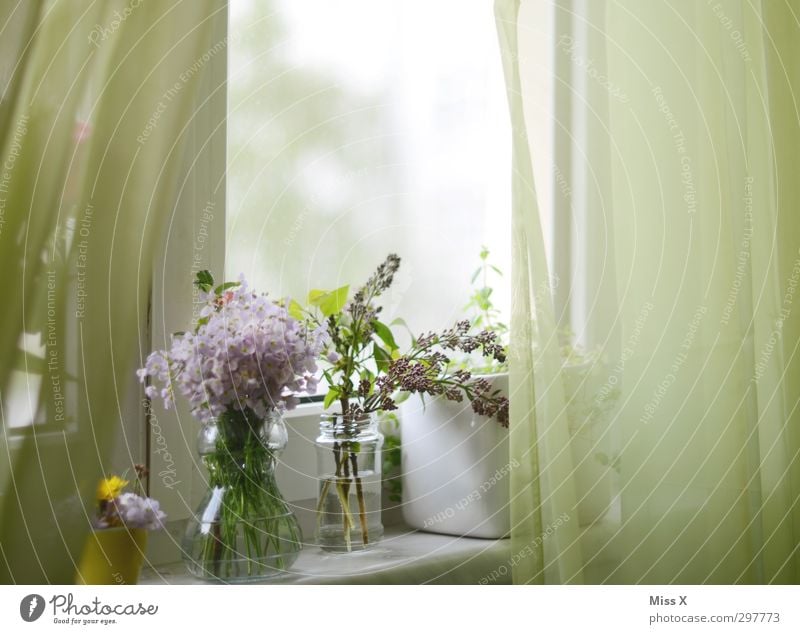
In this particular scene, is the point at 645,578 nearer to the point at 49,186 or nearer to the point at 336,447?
the point at 336,447

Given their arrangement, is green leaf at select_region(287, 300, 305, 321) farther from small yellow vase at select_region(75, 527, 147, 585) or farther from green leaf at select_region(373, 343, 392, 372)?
small yellow vase at select_region(75, 527, 147, 585)

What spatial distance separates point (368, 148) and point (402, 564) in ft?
1.17

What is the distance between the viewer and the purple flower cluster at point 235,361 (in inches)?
23.4

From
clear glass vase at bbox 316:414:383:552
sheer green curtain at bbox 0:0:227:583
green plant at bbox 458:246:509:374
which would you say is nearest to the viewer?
sheer green curtain at bbox 0:0:227:583

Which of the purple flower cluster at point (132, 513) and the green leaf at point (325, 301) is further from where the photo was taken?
the green leaf at point (325, 301)

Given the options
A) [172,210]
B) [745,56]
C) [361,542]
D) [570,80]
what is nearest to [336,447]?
[361,542]

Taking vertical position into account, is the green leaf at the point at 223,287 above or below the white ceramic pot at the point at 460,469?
above

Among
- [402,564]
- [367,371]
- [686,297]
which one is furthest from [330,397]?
[686,297]

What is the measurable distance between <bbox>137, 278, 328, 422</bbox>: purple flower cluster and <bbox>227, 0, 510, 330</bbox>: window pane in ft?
0.27

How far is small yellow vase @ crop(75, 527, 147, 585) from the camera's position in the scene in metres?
0.56

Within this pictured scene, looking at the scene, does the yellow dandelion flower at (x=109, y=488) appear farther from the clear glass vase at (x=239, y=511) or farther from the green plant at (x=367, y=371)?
the green plant at (x=367, y=371)

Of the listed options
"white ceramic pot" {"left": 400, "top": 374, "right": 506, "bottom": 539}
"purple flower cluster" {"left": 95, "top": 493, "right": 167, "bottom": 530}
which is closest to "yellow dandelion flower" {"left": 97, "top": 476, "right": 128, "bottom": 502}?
"purple flower cluster" {"left": 95, "top": 493, "right": 167, "bottom": 530}

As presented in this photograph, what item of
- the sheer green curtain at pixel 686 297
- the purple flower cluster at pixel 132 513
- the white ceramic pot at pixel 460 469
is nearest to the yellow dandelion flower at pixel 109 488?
the purple flower cluster at pixel 132 513

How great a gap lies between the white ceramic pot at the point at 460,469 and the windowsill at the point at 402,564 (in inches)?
0.6
